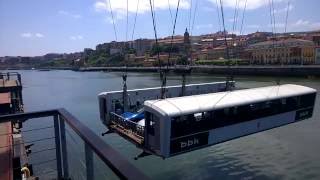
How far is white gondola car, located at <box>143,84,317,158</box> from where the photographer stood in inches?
464

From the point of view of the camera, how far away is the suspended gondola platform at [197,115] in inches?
468

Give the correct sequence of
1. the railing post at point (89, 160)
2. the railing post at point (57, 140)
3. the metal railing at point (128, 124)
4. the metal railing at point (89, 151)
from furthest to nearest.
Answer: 1. the metal railing at point (128, 124)
2. the railing post at point (57, 140)
3. the railing post at point (89, 160)
4. the metal railing at point (89, 151)

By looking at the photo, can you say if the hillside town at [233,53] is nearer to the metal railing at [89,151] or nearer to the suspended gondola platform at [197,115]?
the suspended gondola platform at [197,115]

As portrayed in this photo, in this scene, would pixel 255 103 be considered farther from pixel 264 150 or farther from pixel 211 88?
pixel 211 88

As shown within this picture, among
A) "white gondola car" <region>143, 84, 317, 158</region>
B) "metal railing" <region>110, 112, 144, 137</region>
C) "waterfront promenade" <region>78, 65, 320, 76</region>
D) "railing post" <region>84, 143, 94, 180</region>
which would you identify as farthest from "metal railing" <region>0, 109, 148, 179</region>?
"waterfront promenade" <region>78, 65, 320, 76</region>

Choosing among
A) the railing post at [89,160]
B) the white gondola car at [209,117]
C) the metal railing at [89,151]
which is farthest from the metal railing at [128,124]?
the railing post at [89,160]

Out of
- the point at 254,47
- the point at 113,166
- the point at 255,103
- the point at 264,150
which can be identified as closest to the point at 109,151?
the point at 113,166

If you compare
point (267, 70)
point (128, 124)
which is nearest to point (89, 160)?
point (128, 124)

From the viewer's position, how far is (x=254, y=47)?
115 meters

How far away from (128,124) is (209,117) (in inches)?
125

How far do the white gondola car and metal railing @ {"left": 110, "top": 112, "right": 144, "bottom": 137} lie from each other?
66cm

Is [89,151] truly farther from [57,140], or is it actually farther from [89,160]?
[57,140]

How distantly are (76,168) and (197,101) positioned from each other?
6.19m

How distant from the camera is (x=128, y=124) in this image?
14.2 metres
